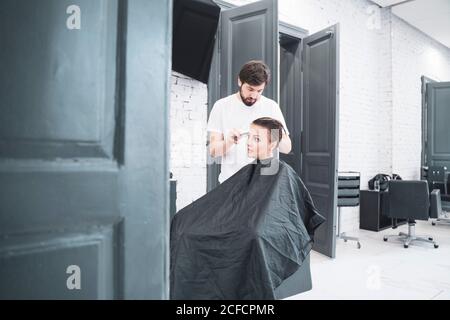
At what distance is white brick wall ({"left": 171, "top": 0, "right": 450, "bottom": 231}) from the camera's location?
4.44 meters

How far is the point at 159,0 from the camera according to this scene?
97cm

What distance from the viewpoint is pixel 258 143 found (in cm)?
211

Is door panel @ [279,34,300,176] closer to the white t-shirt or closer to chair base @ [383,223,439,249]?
chair base @ [383,223,439,249]

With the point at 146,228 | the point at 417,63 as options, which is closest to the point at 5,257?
the point at 146,228

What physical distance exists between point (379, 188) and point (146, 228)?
4382 millimetres

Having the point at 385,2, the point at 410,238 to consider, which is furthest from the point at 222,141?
the point at 385,2

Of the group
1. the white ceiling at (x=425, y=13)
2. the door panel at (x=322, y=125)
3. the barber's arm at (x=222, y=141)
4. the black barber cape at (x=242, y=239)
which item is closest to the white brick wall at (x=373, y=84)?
the white ceiling at (x=425, y=13)

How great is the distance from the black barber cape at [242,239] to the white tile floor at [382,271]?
0.79 m

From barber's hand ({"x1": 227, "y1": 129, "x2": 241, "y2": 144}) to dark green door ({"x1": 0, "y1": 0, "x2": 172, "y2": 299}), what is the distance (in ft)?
3.93

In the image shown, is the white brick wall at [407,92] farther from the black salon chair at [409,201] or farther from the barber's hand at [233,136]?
the barber's hand at [233,136]

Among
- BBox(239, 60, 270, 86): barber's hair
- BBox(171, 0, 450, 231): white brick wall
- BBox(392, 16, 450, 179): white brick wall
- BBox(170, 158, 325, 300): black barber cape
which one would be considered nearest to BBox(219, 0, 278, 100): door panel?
BBox(239, 60, 270, 86): barber's hair

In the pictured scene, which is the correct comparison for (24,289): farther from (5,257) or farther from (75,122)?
(75,122)

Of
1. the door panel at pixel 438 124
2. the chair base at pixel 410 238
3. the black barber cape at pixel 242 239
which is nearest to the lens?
the black barber cape at pixel 242 239

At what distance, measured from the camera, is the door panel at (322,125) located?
134 inches
